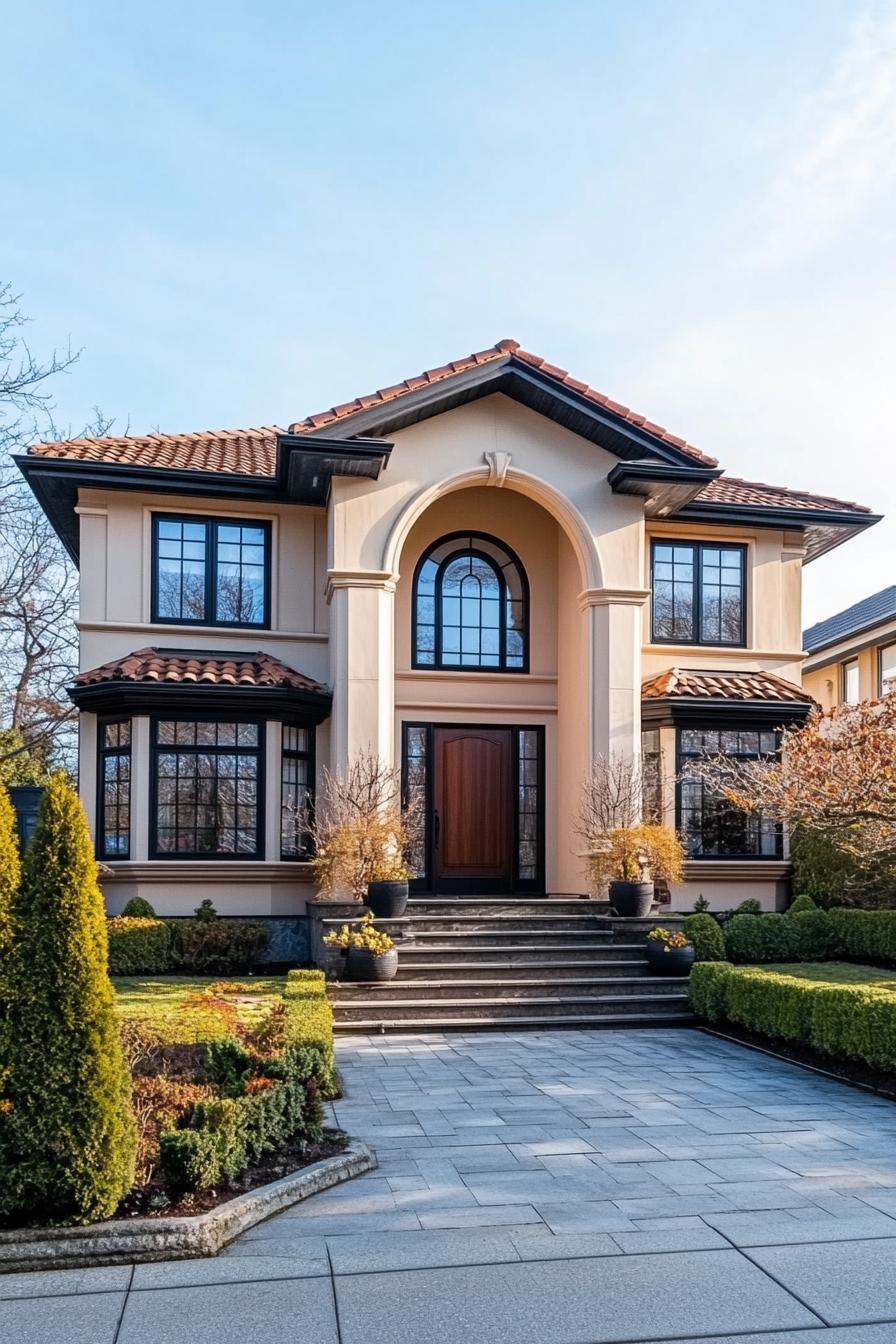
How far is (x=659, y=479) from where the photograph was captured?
14.7m

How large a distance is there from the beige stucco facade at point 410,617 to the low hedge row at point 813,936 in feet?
5.55

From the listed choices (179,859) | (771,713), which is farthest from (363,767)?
(771,713)

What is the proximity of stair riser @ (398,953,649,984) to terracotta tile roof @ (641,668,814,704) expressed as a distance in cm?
412

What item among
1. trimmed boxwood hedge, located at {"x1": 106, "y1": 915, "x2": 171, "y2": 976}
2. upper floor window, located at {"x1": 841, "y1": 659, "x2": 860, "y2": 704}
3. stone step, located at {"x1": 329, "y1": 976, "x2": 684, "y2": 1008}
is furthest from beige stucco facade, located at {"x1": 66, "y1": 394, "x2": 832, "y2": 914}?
upper floor window, located at {"x1": 841, "y1": 659, "x2": 860, "y2": 704}

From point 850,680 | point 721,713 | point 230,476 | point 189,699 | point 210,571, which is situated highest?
point 230,476

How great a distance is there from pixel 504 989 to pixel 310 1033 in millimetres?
4581

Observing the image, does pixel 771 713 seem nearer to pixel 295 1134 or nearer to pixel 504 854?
pixel 504 854

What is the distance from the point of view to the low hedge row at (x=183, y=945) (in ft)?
43.3

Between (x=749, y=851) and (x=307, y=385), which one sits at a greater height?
(x=307, y=385)

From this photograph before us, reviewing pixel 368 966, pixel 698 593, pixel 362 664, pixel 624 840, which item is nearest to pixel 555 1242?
pixel 368 966

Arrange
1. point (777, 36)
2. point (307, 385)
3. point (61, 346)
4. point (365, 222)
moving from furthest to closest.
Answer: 1. point (307, 385)
2. point (61, 346)
3. point (365, 222)
4. point (777, 36)

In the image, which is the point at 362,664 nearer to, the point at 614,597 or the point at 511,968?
the point at 614,597

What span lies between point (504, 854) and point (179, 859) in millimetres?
4639

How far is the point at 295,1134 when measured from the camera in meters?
6.77
